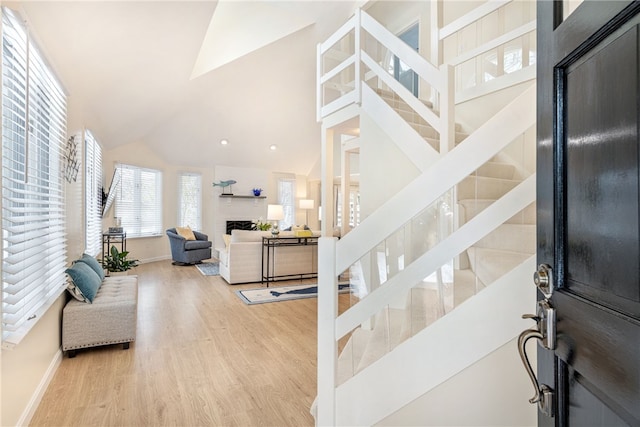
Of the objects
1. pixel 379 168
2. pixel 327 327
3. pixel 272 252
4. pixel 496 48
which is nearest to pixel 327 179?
pixel 379 168

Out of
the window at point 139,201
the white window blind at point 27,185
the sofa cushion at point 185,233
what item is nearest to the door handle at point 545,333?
the white window blind at point 27,185

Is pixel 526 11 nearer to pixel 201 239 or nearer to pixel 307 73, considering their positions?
pixel 307 73

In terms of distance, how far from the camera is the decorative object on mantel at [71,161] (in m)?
3.08

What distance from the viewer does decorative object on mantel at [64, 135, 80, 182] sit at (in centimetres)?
308

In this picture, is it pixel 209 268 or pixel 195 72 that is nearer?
pixel 195 72

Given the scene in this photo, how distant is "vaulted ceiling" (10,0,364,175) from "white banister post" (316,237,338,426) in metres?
2.02

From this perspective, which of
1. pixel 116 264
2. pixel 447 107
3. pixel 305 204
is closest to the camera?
pixel 447 107

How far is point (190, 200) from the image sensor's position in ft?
28.3

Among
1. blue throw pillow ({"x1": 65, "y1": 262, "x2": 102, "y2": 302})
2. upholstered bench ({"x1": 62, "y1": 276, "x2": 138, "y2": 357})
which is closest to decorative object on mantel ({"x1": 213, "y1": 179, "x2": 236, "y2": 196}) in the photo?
blue throw pillow ({"x1": 65, "y1": 262, "x2": 102, "y2": 302})

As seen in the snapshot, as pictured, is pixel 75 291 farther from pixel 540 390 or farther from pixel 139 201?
pixel 139 201

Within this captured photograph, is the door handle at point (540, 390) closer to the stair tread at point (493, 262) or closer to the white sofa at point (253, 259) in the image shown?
the stair tread at point (493, 262)

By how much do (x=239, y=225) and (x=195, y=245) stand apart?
188 centimetres

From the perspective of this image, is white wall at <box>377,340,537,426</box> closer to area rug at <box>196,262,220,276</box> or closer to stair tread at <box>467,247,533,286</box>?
stair tread at <box>467,247,533,286</box>

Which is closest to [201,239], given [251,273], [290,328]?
[251,273]
